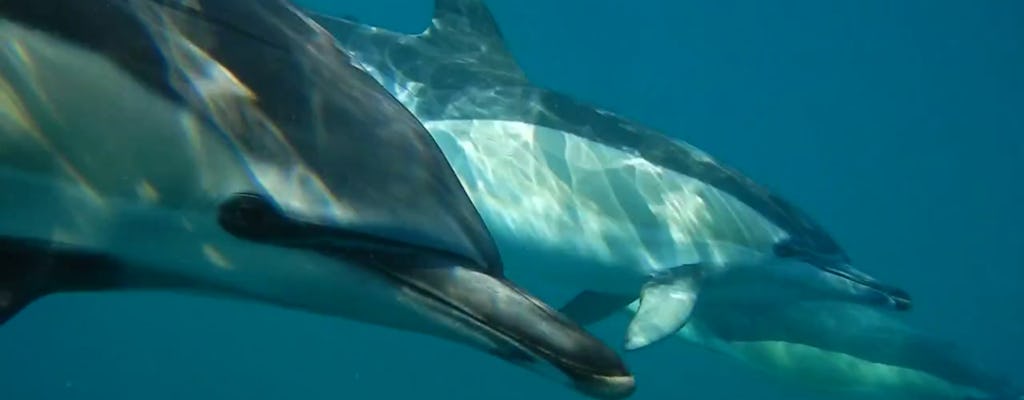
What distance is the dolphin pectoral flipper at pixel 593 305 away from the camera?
8.48 m

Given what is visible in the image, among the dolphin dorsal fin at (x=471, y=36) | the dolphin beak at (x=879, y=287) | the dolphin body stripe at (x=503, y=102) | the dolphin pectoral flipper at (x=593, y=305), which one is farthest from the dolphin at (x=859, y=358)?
the dolphin dorsal fin at (x=471, y=36)

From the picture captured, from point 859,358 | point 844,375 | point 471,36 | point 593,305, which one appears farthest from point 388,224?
point 859,358

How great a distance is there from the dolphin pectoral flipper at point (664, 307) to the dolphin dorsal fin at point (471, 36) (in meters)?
1.92

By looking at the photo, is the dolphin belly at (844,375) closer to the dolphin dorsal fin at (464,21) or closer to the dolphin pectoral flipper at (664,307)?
the dolphin pectoral flipper at (664,307)

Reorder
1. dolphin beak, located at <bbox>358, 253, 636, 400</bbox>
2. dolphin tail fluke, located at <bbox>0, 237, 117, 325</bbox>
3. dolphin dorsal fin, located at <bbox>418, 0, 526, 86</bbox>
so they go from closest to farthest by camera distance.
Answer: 1. dolphin beak, located at <bbox>358, 253, 636, 400</bbox>
2. dolphin tail fluke, located at <bbox>0, 237, 117, 325</bbox>
3. dolphin dorsal fin, located at <bbox>418, 0, 526, 86</bbox>

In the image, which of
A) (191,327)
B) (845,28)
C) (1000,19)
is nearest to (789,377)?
(191,327)

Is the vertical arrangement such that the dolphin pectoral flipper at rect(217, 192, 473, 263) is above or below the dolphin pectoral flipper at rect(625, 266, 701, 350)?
below

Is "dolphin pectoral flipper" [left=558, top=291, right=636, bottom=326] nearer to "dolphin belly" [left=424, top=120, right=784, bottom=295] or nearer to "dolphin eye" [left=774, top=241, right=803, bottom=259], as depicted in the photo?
"dolphin belly" [left=424, top=120, right=784, bottom=295]

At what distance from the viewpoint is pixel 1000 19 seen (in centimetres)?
4419

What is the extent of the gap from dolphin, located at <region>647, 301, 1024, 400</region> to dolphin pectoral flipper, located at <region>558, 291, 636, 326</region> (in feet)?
8.39

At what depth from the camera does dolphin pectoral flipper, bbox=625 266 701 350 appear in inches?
297

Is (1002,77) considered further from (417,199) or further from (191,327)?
(417,199)

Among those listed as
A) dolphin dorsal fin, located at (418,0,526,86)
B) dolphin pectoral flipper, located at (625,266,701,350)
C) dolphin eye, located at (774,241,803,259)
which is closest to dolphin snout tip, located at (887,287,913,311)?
dolphin eye, located at (774,241,803,259)

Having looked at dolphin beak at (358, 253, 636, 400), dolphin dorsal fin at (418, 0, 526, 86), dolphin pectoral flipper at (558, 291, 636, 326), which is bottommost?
dolphin beak at (358, 253, 636, 400)
